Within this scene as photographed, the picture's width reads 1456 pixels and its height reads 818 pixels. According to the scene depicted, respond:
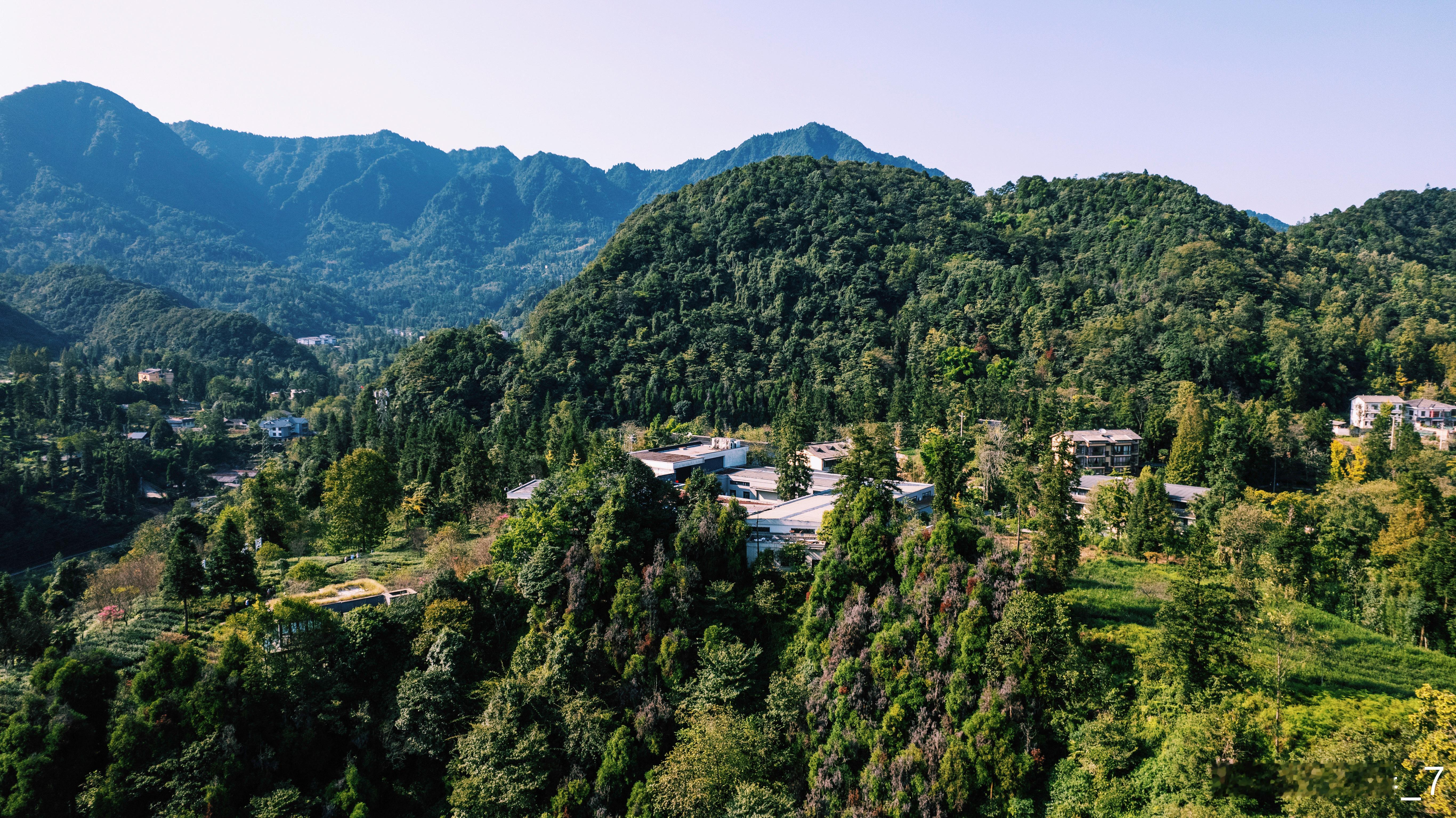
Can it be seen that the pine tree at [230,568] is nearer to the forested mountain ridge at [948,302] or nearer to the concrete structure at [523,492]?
the concrete structure at [523,492]

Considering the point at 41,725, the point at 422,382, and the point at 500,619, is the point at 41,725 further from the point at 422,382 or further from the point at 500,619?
the point at 422,382

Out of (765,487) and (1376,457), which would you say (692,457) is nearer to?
(765,487)

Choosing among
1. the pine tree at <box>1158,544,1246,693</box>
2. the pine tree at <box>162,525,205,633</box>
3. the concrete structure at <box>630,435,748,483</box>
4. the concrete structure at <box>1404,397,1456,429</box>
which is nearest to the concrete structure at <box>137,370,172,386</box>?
the concrete structure at <box>630,435,748,483</box>

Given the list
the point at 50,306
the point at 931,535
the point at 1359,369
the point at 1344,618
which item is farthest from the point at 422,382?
the point at 50,306

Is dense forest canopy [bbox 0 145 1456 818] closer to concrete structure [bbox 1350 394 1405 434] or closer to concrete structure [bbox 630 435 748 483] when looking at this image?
concrete structure [bbox 1350 394 1405 434]

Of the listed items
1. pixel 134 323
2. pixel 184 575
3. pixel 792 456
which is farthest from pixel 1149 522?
pixel 134 323

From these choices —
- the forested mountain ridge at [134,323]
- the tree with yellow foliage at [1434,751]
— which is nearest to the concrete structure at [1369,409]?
the tree with yellow foliage at [1434,751]
